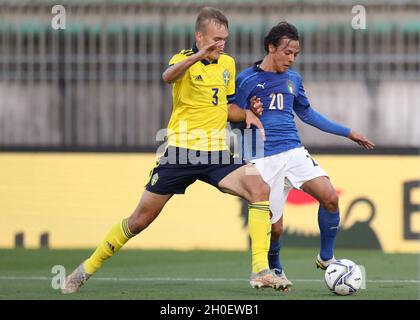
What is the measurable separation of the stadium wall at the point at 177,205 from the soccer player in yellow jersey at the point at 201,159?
412 centimetres

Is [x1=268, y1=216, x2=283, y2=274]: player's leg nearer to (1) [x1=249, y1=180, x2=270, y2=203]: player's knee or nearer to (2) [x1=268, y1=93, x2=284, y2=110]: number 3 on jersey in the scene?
(1) [x1=249, y1=180, x2=270, y2=203]: player's knee

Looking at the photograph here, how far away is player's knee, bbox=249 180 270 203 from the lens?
26.4 feet

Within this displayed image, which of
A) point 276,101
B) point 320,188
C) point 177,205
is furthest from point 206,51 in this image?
point 177,205

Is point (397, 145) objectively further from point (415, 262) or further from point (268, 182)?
point (268, 182)

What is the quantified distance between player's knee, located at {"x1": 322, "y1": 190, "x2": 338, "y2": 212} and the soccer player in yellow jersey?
0.64 m

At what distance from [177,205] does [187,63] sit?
15.6ft

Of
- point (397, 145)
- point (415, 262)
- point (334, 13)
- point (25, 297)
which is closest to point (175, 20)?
point (334, 13)

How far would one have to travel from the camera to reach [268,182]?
339 inches

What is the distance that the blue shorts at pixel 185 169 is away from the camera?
317 inches

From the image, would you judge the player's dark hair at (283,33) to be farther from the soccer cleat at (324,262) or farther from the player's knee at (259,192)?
the soccer cleat at (324,262)

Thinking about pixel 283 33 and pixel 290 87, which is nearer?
pixel 283 33

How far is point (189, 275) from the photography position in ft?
32.4

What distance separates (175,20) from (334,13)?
1.93 m

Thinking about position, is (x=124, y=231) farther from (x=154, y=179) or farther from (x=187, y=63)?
(x=187, y=63)
